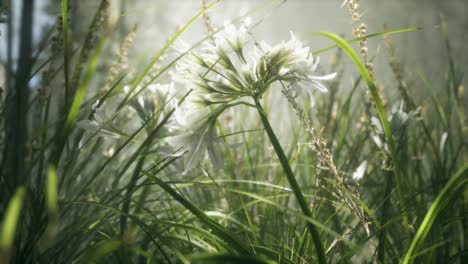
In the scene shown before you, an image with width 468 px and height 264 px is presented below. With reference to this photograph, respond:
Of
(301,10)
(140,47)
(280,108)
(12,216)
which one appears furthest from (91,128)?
(301,10)

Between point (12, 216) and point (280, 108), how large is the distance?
1.29 m

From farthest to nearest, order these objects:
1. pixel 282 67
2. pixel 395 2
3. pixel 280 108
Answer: pixel 395 2
pixel 280 108
pixel 282 67

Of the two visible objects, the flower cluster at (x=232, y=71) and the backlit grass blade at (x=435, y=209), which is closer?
the backlit grass blade at (x=435, y=209)

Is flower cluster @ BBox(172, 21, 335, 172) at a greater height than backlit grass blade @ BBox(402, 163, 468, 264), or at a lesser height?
greater

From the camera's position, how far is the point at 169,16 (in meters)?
9.66

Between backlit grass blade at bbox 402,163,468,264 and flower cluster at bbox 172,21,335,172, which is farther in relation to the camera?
flower cluster at bbox 172,21,335,172

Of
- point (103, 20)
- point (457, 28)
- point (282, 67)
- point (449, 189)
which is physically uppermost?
point (457, 28)

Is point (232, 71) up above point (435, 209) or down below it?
above

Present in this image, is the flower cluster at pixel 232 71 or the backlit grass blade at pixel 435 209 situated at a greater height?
the flower cluster at pixel 232 71

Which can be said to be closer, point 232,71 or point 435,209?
point 435,209

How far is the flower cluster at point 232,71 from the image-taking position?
1.89ft

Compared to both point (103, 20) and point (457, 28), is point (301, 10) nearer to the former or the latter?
point (457, 28)

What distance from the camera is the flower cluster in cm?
58

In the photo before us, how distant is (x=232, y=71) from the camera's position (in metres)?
0.59
